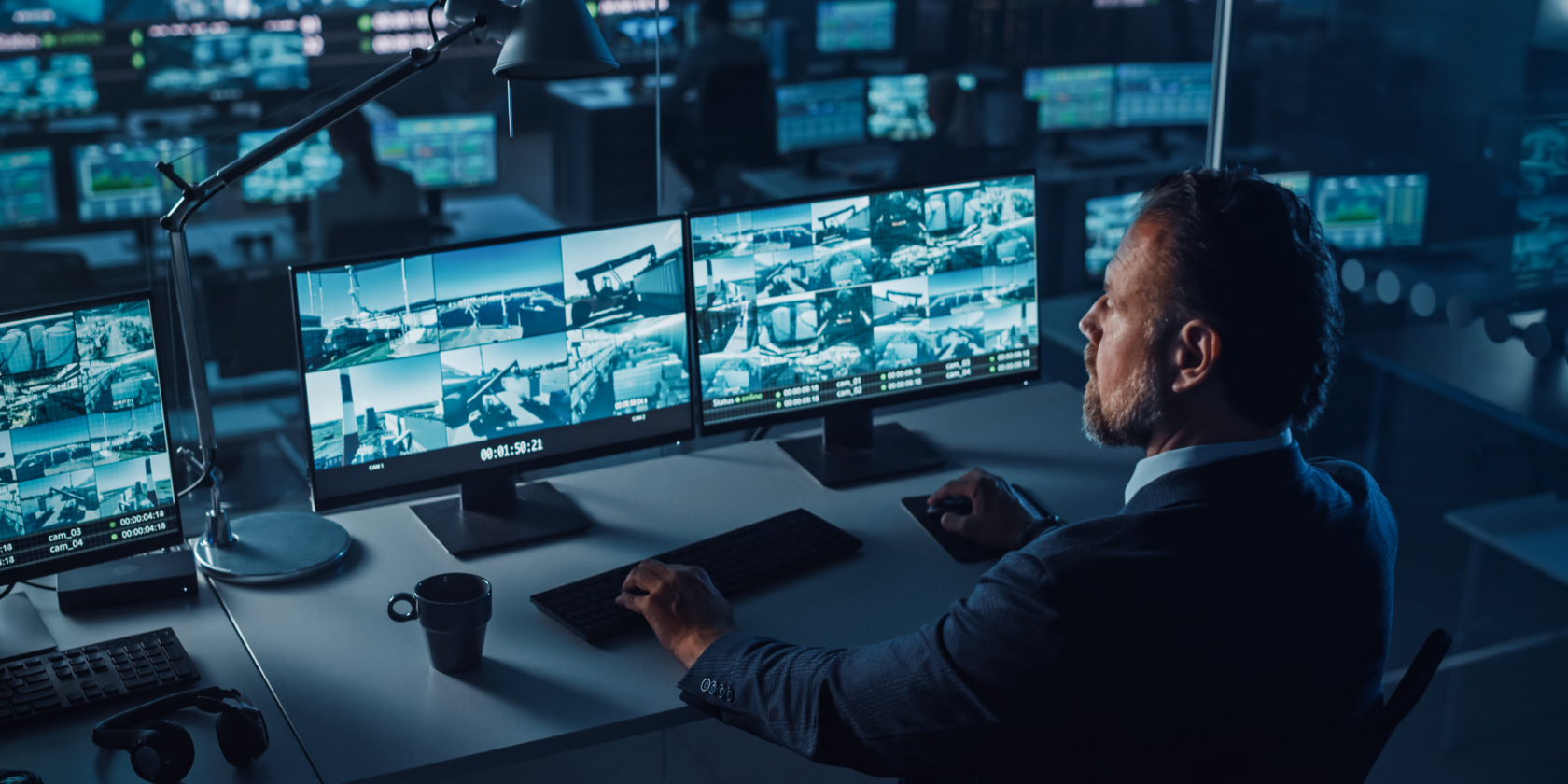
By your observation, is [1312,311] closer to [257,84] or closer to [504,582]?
[504,582]

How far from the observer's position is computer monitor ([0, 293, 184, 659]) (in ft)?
5.19

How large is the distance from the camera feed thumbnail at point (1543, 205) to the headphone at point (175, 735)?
2599 millimetres

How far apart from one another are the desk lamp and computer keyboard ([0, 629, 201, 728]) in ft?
0.74

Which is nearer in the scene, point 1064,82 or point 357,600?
point 357,600

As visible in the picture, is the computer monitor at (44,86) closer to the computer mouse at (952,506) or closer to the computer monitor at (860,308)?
the computer monitor at (860,308)

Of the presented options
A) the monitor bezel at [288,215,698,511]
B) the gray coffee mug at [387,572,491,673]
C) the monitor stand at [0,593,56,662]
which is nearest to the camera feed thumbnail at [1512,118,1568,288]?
the monitor bezel at [288,215,698,511]

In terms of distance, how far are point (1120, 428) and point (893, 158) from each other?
408 cm

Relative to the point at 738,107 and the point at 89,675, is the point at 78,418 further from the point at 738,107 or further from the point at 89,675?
the point at 738,107

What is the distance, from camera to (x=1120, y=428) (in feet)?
4.70

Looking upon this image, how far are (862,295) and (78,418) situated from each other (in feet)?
3.87

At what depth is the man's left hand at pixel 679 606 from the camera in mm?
1604

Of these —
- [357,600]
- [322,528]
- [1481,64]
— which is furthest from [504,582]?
[1481,64]

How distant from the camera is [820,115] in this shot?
5332 mm

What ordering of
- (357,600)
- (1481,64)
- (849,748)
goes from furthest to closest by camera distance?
(1481,64) → (357,600) → (849,748)
